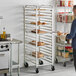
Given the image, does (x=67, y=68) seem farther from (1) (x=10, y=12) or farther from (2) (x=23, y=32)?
(1) (x=10, y=12)

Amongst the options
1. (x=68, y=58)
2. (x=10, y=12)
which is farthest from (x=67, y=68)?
(x=10, y=12)

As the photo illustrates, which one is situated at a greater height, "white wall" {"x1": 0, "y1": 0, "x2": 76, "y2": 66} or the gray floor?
"white wall" {"x1": 0, "y1": 0, "x2": 76, "y2": 66}

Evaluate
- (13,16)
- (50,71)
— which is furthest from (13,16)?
(50,71)

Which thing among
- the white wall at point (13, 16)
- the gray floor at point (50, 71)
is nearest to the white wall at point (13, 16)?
the white wall at point (13, 16)

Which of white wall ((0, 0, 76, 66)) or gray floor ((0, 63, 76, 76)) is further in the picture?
white wall ((0, 0, 76, 66))

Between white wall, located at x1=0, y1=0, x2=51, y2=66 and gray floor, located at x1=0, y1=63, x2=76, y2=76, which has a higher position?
white wall, located at x1=0, y1=0, x2=51, y2=66

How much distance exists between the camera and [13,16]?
543 cm

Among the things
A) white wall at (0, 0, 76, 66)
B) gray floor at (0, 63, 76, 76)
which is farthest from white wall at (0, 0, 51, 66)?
gray floor at (0, 63, 76, 76)

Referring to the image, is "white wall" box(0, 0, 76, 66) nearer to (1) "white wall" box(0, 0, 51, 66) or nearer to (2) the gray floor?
(1) "white wall" box(0, 0, 51, 66)

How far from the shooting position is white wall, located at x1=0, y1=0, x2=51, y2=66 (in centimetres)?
529

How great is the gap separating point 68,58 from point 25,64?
1.36 metres

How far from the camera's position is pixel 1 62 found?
A: 4.35m

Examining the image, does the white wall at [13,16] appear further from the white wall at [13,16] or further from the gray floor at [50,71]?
the gray floor at [50,71]

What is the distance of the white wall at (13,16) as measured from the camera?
17.4ft
